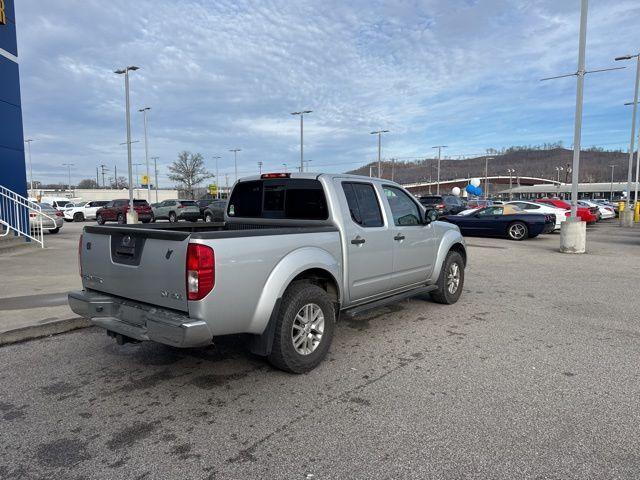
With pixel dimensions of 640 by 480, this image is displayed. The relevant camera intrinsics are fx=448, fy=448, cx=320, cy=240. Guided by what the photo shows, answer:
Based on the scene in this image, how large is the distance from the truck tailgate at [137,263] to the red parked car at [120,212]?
91.2 feet

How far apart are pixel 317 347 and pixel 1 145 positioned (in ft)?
42.7

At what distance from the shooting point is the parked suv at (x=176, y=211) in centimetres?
3173

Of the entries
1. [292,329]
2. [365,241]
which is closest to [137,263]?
[292,329]

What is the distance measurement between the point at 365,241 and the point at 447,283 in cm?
241

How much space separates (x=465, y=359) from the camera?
4559 millimetres

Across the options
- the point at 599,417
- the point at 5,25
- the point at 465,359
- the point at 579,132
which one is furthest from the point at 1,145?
the point at 579,132

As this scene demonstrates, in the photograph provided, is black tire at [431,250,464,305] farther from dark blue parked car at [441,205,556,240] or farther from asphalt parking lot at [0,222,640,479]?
dark blue parked car at [441,205,556,240]

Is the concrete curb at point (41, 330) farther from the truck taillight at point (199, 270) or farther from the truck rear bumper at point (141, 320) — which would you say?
the truck taillight at point (199, 270)

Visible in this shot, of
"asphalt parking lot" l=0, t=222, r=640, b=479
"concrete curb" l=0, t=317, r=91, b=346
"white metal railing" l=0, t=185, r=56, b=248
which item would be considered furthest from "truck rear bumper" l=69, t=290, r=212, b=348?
"white metal railing" l=0, t=185, r=56, b=248

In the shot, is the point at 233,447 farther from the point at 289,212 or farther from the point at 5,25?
the point at 5,25

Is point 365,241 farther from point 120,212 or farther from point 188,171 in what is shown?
point 188,171

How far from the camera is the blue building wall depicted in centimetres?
1283

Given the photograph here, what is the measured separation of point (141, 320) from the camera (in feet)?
12.1

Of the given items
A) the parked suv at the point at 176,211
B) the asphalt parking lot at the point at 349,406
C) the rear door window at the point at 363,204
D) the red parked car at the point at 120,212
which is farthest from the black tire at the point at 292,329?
the red parked car at the point at 120,212
